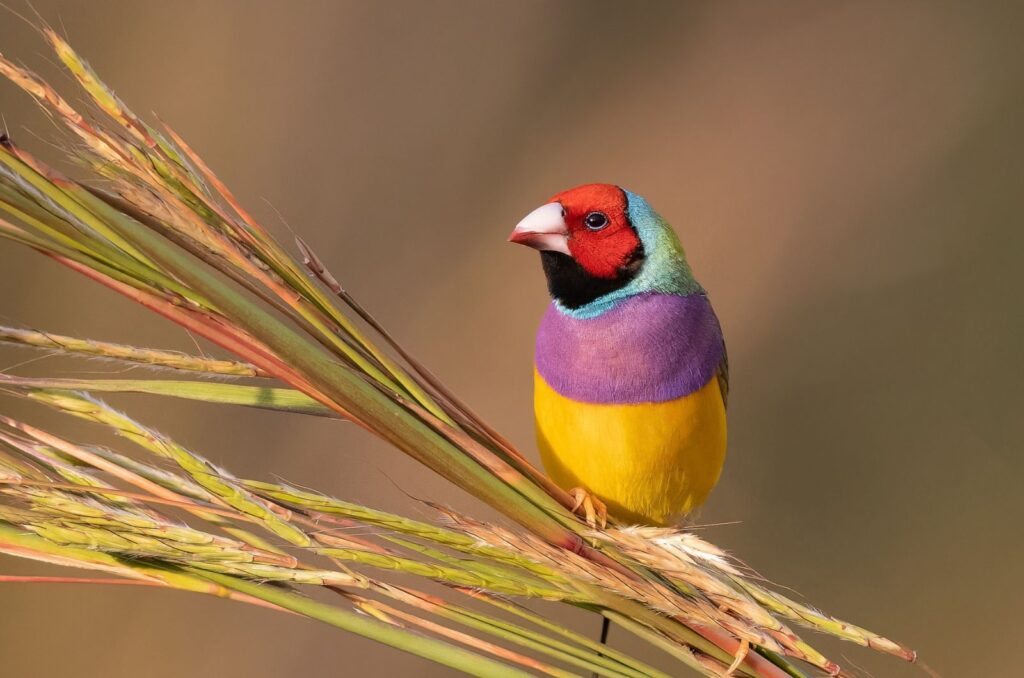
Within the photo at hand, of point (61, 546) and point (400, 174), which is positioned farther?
point (400, 174)

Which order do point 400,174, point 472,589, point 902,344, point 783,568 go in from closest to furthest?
point 472,589
point 400,174
point 783,568
point 902,344

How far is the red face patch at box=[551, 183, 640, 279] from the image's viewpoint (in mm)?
1505

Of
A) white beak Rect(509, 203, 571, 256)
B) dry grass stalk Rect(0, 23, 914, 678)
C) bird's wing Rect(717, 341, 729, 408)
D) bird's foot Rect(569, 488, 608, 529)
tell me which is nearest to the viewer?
dry grass stalk Rect(0, 23, 914, 678)

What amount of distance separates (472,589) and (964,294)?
343cm

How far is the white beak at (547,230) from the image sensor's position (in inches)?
58.0

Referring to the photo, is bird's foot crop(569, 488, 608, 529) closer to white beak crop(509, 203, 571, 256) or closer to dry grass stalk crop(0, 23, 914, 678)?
white beak crop(509, 203, 571, 256)

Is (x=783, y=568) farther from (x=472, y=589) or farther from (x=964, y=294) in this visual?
(x=472, y=589)

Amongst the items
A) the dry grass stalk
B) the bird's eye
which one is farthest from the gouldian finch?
the dry grass stalk

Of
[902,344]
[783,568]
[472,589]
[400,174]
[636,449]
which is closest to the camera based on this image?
[472,589]

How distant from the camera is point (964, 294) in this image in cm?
375

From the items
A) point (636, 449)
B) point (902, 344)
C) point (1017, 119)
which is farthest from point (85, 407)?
point (1017, 119)

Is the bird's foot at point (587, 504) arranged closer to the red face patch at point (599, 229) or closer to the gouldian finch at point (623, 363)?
the gouldian finch at point (623, 363)

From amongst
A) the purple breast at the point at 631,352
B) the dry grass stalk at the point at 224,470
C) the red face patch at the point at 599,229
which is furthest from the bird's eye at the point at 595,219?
the dry grass stalk at the point at 224,470

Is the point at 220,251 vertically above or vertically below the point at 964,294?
below
